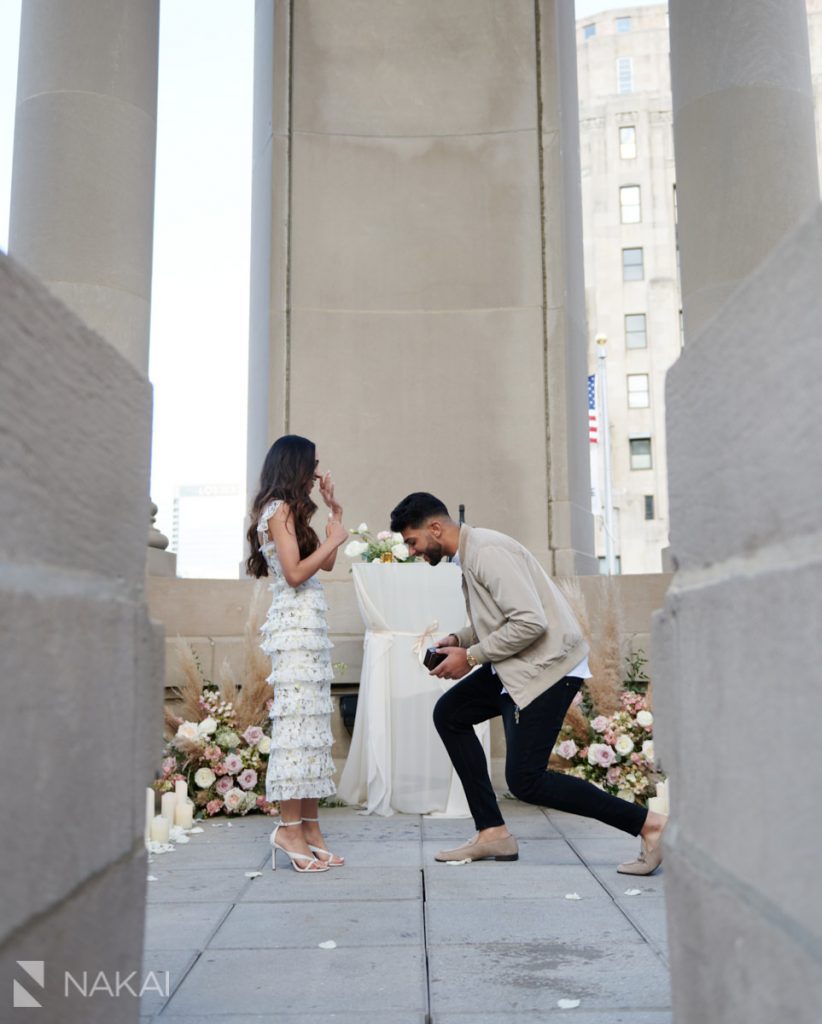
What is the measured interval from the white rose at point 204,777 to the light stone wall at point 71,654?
492 cm

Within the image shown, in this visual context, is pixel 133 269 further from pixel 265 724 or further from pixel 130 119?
pixel 265 724

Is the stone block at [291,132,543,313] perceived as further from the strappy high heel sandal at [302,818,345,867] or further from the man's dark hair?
the strappy high heel sandal at [302,818,345,867]

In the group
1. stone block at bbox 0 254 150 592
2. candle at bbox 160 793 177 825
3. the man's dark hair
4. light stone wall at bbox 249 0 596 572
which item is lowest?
candle at bbox 160 793 177 825

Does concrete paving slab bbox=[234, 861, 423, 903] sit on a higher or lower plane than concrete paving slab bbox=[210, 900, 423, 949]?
lower

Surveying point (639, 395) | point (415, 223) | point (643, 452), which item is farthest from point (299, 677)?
point (639, 395)

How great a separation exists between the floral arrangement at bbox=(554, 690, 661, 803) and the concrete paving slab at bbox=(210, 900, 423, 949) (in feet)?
9.78

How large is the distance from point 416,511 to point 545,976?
256cm

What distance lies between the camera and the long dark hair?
5828 millimetres

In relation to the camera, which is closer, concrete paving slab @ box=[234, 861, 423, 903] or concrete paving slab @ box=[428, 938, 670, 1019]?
concrete paving slab @ box=[428, 938, 670, 1019]

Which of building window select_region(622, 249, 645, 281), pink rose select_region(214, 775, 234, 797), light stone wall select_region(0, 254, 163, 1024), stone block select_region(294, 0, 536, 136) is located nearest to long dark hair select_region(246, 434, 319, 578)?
pink rose select_region(214, 775, 234, 797)

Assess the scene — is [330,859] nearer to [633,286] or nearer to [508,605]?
[508,605]

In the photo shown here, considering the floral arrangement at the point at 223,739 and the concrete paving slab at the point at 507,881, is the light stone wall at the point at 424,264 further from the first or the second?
the concrete paving slab at the point at 507,881

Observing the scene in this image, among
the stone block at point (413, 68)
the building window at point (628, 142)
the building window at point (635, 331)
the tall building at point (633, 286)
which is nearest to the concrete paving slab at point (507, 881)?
the stone block at point (413, 68)

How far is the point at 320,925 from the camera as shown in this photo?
14.6 feet
